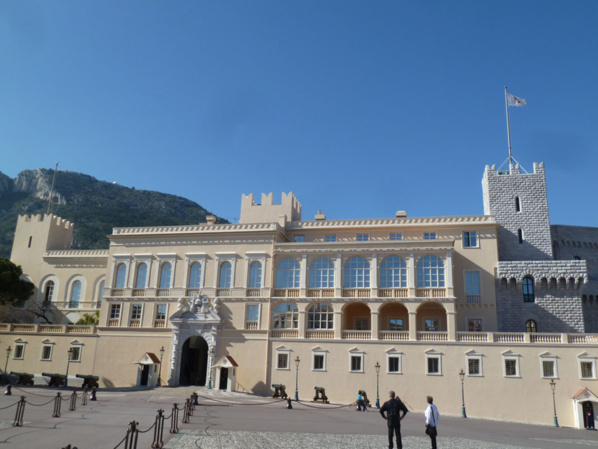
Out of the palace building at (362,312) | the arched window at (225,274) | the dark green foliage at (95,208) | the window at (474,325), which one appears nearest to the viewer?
the palace building at (362,312)

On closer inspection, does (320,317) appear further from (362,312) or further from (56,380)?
(56,380)

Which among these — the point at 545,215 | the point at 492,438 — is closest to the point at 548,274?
the point at 545,215

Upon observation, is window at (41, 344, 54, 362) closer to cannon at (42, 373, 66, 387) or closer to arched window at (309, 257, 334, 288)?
cannon at (42, 373, 66, 387)

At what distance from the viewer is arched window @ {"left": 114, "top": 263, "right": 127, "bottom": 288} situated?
47219 millimetres

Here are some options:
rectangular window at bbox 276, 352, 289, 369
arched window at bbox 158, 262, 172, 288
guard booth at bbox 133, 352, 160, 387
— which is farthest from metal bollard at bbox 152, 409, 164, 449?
arched window at bbox 158, 262, 172, 288

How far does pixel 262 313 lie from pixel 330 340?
6.32 metres

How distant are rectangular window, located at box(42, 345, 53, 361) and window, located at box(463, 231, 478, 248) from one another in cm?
3922

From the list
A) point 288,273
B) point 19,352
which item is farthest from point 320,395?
point 19,352

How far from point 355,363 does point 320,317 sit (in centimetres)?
477

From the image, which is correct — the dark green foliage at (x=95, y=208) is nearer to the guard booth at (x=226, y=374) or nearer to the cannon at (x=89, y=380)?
the cannon at (x=89, y=380)

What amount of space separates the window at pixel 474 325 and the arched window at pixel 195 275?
23.5 meters

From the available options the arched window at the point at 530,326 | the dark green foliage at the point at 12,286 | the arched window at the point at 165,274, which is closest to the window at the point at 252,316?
the arched window at the point at 165,274

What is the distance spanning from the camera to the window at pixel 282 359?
41.2 m

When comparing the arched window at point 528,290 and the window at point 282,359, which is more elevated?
the arched window at point 528,290
